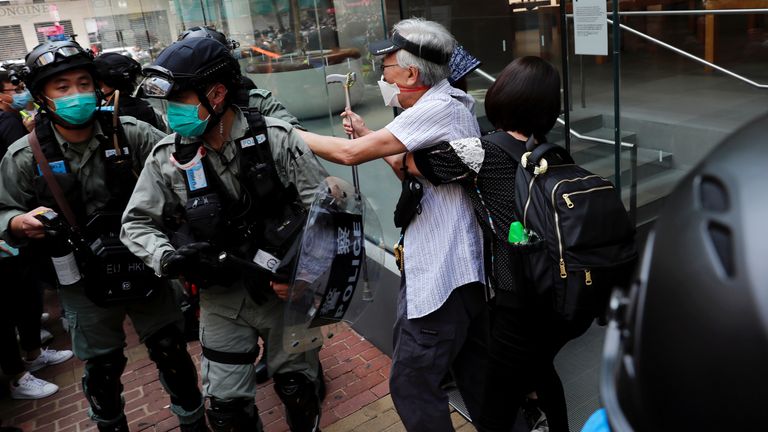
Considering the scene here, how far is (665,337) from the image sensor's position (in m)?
0.85

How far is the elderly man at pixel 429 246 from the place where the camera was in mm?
2449

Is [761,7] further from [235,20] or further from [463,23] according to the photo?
[235,20]

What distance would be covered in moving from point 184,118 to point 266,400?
6.88ft

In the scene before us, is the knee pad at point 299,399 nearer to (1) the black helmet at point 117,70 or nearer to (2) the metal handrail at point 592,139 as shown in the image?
(2) the metal handrail at point 592,139

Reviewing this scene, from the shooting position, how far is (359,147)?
2482mm

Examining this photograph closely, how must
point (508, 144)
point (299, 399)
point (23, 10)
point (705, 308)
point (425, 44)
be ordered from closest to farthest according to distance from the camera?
point (705, 308) → point (508, 144) → point (425, 44) → point (299, 399) → point (23, 10)

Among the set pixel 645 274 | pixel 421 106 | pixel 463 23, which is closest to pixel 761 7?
pixel 463 23

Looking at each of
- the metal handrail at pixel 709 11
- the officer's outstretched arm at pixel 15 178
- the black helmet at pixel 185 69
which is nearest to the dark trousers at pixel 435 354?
the black helmet at pixel 185 69

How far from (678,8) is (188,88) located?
18.4ft

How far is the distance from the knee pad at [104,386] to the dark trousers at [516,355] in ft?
6.41

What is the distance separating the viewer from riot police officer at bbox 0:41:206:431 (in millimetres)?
3125

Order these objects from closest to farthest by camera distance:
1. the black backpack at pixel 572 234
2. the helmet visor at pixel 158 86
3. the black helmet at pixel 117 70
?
the black backpack at pixel 572 234 → the helmet visor at pixel 158 86 → the black helmet at pixel 117 70

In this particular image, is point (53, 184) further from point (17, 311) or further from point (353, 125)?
point (17, 311)

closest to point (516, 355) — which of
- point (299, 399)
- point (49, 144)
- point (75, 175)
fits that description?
point (299, 399)
